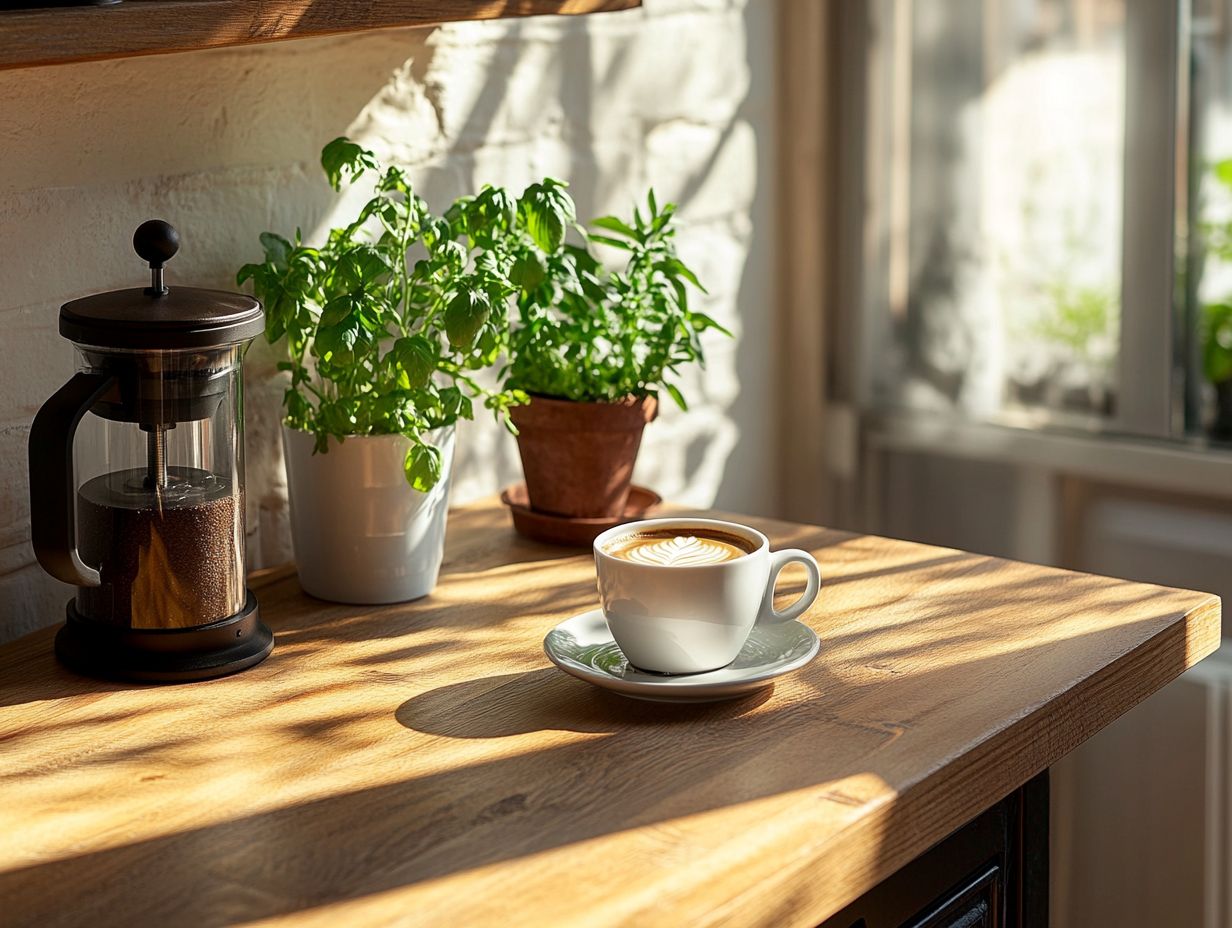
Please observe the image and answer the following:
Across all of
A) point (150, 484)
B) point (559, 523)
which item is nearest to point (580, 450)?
point (559, 523)

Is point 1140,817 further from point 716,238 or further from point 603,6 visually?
point 603,6

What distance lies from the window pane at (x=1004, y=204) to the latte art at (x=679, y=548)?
3.50 feet

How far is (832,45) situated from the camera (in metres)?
2.13

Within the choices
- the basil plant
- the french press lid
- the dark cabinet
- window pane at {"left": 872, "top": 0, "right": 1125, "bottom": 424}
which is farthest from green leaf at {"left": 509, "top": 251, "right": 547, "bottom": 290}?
window pane at {"left": 872, "top": 0, "right": 1125, "bottom": 424}

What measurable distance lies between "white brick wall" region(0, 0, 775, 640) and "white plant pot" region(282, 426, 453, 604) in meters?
0.16

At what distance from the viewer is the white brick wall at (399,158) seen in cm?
122

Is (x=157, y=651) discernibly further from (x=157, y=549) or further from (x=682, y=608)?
Answer: (x=682, y=608)

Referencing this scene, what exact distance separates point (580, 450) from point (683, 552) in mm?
342

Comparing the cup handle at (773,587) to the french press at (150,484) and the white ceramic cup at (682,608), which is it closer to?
the white ceramic cup at (682,608)

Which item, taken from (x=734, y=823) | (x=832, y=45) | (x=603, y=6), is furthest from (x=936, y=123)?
(x=734, y=823)

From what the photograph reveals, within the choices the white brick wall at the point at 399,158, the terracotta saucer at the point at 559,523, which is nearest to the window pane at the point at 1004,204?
the white brick wall at the point at 399,158

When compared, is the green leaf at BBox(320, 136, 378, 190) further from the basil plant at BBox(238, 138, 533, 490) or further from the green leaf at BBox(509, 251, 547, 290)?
the green leaf at BBox(509, 251, 547, 290)

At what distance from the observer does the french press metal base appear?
1.11 m

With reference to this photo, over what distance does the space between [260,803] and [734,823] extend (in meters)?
0.29
